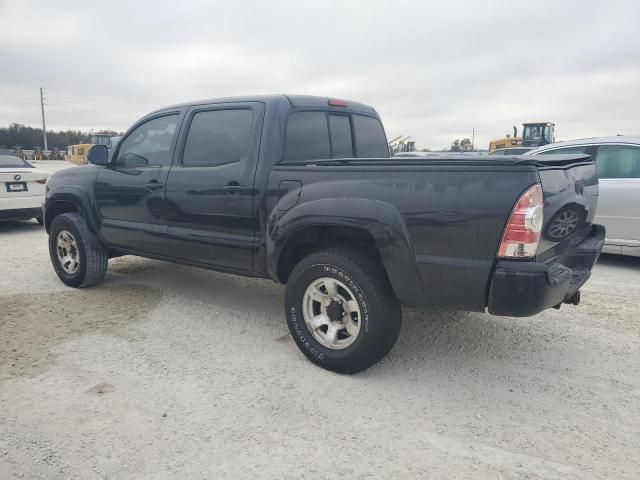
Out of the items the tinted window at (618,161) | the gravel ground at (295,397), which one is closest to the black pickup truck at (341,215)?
the gravel ground at (295,397)

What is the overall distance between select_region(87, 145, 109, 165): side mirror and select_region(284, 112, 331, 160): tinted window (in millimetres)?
2106

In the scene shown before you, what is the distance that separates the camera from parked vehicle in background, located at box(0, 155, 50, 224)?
27.0ft

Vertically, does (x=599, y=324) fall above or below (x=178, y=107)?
below

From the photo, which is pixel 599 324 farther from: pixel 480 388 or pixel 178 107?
pixel 178 107

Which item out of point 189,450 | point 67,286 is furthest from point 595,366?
point 67,286

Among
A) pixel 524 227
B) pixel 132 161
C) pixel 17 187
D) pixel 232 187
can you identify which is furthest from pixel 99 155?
pixel 17 187

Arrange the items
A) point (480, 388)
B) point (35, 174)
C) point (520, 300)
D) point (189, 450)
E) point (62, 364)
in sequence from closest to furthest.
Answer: point (189, 450) → point (520, 300) → point (480, 388) → point (62, 364) → point (35, 174)

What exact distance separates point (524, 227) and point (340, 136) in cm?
210

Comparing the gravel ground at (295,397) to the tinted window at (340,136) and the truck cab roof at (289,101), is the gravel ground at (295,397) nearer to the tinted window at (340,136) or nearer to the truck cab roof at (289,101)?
the tinted window at (340,136)

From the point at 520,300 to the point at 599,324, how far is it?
2.09 metres

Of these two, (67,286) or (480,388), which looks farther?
(67,286)

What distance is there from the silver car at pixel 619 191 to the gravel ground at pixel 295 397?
172 cm

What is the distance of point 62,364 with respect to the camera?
336 cm

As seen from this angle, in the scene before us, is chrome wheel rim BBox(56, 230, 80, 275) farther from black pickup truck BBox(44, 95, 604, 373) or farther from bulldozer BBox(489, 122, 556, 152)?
bulldozer BBox(489, 122, 556, 152)
